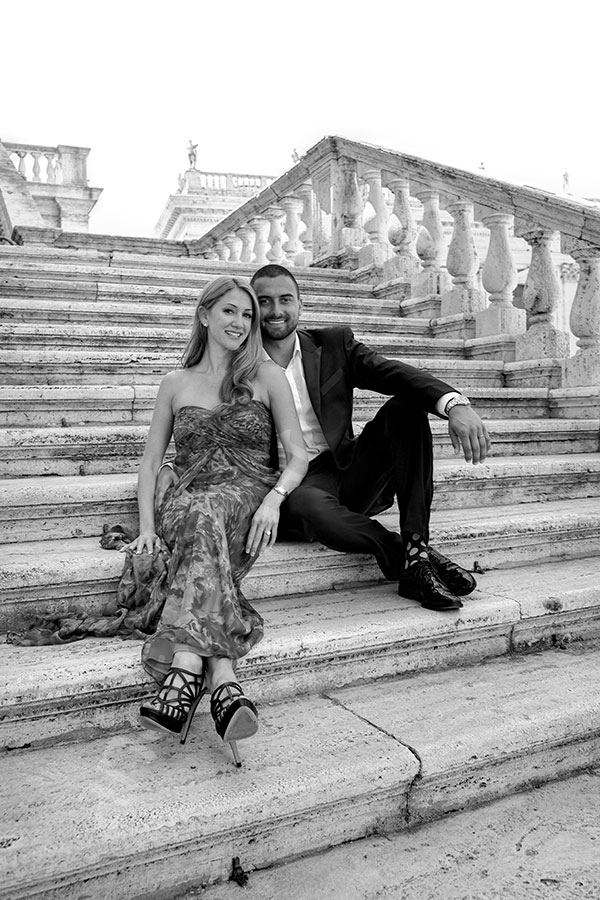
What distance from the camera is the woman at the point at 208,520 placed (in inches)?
76.5

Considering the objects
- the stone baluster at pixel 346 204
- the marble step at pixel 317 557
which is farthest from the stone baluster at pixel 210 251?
the marble step at pixel 317 557

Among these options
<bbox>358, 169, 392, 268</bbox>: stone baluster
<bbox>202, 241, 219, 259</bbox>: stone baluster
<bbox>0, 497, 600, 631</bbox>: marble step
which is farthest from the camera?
<bbox>202, 241, 219, 259</bbox>: stone baluster

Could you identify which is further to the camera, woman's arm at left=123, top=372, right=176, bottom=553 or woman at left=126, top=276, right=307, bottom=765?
woman's arm at left=123, top=372, right=176, bottom=553

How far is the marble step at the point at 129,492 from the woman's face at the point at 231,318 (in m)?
0.70

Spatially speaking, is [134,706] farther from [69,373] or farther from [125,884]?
[69,373]

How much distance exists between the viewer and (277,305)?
2.93 meters

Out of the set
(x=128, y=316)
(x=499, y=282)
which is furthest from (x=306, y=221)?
(x=128, y=316)

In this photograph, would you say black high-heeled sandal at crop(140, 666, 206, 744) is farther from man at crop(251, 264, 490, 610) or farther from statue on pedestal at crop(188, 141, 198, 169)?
statue on pedestal at crop(188, 141, 198, 169)

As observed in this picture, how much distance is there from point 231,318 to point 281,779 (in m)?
1.62

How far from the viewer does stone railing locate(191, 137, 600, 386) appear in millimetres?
4465

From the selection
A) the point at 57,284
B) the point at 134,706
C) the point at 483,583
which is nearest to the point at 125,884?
the point at 134,706

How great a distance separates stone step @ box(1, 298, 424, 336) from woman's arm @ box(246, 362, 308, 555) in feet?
6.89

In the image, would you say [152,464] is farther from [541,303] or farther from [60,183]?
[60,183]

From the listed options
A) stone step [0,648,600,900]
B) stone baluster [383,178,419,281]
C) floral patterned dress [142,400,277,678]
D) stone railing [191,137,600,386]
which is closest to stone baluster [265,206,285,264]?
stone railing [191,137,600,386]
